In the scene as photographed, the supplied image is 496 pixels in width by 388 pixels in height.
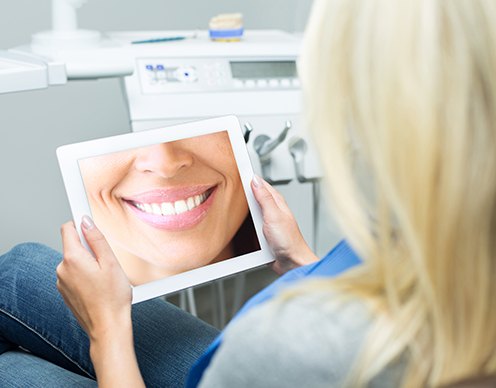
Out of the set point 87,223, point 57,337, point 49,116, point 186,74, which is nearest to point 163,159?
point 87,223

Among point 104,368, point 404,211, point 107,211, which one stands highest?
point 404,211

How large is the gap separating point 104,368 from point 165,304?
0.27 metres

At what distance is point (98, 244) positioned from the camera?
2.89 ft

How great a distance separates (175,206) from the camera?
40.9 inches

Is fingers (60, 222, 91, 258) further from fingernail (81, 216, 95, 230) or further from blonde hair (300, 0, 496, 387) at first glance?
blonde hair (300, 0, 496, 387)

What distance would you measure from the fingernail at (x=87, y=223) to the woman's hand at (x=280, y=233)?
23cm

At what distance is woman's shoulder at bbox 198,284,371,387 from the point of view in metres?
0.52

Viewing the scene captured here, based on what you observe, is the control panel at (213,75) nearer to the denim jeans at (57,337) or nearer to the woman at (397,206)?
the denim jeans at (57,337)

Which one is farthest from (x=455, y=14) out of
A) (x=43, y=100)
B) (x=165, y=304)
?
(x=43, y=100)

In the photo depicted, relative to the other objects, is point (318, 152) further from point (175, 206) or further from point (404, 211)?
point (175, 206)

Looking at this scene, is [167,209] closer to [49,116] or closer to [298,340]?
[298,340]

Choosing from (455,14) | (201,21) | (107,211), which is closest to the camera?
(455,14)

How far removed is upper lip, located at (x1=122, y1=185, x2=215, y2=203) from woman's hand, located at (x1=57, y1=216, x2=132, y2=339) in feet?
0.45

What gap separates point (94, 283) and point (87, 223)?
0.27ft
